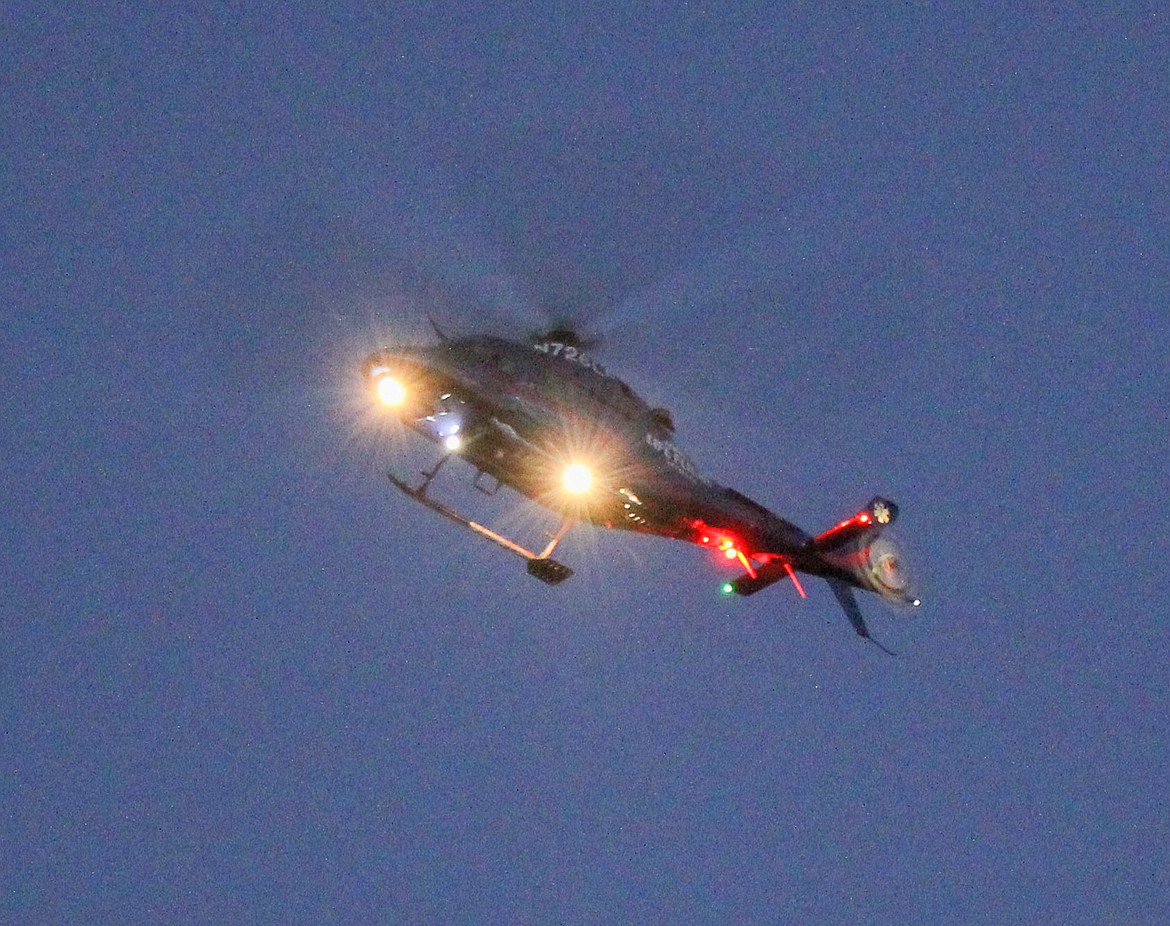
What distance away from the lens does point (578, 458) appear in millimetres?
24672

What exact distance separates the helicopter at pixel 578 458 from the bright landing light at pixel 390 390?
0.05 feet

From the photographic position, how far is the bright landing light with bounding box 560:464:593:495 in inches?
972

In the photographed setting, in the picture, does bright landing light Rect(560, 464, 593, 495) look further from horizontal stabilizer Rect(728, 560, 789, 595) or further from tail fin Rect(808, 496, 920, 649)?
tail fin Rect(808, 496, 920, 649)

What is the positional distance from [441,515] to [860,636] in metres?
7.10

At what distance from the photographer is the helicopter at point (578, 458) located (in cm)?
2464

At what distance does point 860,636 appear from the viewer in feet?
86.4

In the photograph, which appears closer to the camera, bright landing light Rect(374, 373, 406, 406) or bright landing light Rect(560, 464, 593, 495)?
bright landing light Rect(560, 464, 593, 495)

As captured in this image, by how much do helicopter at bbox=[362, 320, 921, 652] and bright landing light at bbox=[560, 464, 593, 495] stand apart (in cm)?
2

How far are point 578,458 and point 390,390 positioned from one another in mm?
3090

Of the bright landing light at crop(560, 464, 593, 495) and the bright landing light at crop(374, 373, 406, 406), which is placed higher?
the bright landing light at crop(560, 464, 593, 495)

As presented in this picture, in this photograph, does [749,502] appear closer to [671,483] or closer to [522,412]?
[671,483]

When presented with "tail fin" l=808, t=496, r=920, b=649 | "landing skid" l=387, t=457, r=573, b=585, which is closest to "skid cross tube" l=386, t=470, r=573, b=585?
"landing skid" l=387, t=457, r=573, b=585

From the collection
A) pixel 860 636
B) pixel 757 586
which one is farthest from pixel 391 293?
pixel 860 636

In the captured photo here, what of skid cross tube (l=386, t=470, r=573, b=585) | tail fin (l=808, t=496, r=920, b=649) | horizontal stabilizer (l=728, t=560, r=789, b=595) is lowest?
skid cross tube (l=386, t=470, r=573, b=585)
